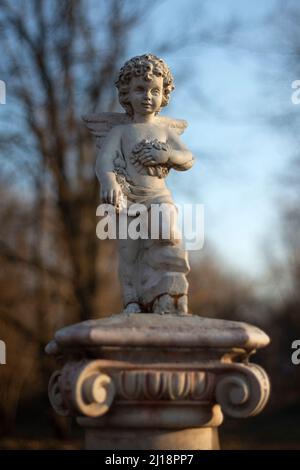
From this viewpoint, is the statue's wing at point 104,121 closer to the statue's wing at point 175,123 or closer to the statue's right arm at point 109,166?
the statue's right arm at point 109,166

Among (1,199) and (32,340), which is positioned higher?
(1,199)

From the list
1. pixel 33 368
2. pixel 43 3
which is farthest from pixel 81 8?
pixel 33 368

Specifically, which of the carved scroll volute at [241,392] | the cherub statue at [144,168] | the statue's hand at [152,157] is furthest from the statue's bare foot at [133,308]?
the statue's hand at [152,157]

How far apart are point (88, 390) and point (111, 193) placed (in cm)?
134

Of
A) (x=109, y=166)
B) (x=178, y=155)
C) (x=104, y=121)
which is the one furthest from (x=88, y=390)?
(x=104, y=121)

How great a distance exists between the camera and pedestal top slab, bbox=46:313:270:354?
4.14m

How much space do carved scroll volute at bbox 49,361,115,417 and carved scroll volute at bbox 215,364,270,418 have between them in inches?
24.7

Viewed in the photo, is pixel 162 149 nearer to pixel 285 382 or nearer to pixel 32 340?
pixel 32 340

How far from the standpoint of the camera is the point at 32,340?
41.7 feet

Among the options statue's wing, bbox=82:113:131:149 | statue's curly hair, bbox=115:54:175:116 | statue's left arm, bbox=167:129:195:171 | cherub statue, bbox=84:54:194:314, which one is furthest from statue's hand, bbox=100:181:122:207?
statue's curly hair, bbox=115:54:175:116

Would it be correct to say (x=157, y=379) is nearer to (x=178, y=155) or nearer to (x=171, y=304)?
(x=171, y=304)

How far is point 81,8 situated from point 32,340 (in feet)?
19.7

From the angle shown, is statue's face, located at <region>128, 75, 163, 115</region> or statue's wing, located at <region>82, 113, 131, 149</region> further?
statue's wing, located at <region>82, 113, 131, 149</region>

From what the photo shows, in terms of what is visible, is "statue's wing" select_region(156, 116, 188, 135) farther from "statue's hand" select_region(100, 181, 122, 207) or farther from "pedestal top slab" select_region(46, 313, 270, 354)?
"pedestal top slab" select_region(46, 313, 270, 354)
